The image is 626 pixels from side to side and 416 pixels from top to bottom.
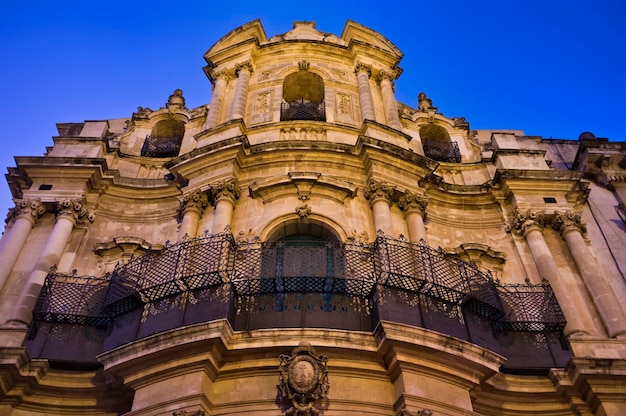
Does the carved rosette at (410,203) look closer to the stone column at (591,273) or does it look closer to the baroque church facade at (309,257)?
the baroque church facade at (309,257)

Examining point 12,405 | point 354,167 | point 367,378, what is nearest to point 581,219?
point 354,167

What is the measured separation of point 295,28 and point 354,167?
9.65 metres

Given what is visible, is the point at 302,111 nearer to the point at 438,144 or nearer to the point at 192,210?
the point at 438,144

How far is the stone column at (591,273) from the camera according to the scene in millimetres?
12055

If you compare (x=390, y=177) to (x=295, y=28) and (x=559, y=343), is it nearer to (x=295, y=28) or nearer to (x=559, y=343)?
(x=559, y=343)

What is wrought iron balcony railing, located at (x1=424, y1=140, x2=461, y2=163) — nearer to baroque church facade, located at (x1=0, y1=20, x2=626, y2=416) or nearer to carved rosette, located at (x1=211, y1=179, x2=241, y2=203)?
baroque church facade, located at (x1=0, y1=20, x2=626, y2=416)

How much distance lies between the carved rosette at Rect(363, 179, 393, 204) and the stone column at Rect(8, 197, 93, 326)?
7305 mm

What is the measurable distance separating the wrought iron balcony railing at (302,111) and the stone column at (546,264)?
6.63 m

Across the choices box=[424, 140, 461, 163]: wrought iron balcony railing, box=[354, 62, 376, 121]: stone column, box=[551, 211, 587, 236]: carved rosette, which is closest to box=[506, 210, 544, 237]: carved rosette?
box=[551, 211, 587, 236]: carved rosette

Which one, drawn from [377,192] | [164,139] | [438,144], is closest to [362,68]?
[438,144]

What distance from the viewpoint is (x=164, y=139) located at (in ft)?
62.2

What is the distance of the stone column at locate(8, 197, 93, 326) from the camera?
1158 cm

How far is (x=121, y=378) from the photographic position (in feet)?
30.7

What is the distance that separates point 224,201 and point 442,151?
8.59 meters
